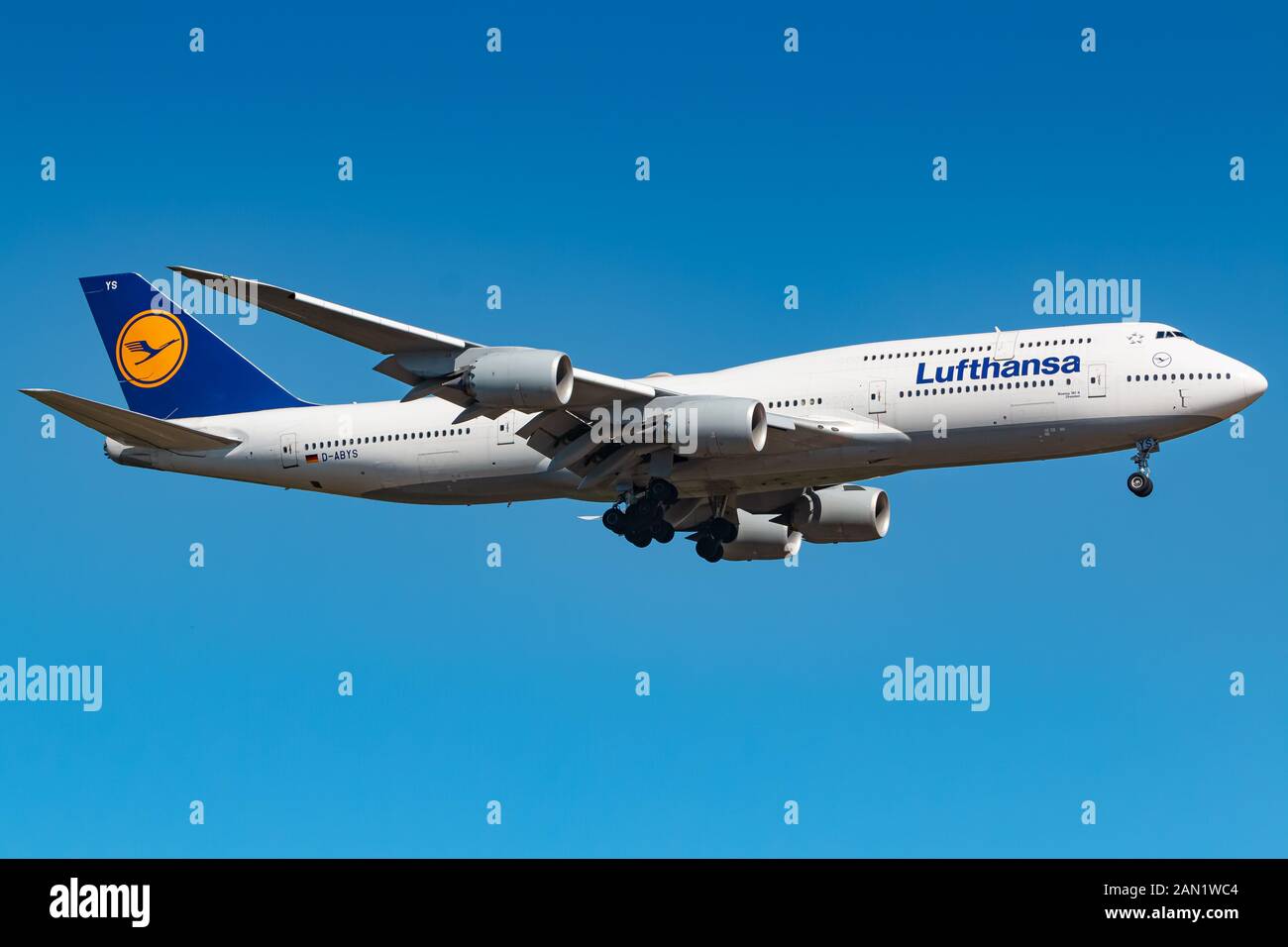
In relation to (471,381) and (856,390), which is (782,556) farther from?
(471,381)

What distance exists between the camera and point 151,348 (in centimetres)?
4822

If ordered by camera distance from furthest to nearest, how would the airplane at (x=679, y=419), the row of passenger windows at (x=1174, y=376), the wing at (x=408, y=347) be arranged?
the row of passenger windows at (x=1174, y=376) < the airplane at (x=679, y=419) < the wing at (x=408, y=347)

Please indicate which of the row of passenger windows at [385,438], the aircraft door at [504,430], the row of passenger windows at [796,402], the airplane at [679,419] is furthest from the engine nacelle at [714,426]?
the row of passenger windows at [385,438]

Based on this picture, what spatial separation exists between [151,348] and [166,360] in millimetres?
672

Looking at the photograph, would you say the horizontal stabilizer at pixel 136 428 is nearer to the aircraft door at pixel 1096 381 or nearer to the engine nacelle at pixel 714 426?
the engine nacelle at pixel 714 426

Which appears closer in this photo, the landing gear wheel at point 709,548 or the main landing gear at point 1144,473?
the main landing gear at point 1144,473

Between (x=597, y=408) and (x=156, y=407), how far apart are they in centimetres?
1411

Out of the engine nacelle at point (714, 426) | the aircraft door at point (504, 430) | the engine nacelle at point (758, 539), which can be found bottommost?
the engine nacelle at point (758, 539)

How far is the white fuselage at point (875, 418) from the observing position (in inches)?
1559

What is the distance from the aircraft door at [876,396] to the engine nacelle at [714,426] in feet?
8.47

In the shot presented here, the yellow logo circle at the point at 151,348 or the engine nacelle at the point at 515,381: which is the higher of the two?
the yellow logo circle at the point at 151,348

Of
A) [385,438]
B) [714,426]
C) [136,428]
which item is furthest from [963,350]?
[136,428]
